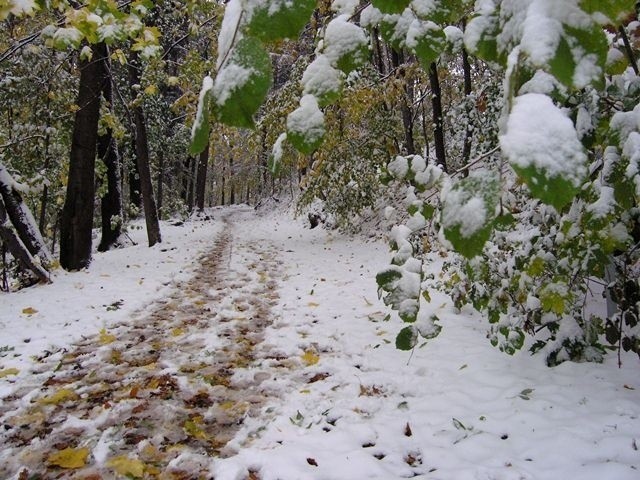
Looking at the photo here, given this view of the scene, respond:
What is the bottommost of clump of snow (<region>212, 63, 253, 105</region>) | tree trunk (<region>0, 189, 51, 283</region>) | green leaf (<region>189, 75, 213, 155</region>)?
tree trunk (<region>0, 189, 51, 283</region>)

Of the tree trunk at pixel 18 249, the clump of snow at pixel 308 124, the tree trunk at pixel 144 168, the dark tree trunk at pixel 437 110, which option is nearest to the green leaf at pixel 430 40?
the clump of snow at pixel 308 124

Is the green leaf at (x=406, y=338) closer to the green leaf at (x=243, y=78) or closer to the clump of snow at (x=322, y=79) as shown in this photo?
the clump of snow at (x=322, y=79)

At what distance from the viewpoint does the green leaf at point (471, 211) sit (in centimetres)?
57

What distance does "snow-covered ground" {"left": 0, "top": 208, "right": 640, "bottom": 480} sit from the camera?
246 centimetres

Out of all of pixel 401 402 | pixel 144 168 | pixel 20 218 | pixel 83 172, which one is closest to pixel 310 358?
pixel 401 402

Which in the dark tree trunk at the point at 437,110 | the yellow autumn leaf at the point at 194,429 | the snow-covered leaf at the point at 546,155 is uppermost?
the dark tree trunk at the point at 437,110

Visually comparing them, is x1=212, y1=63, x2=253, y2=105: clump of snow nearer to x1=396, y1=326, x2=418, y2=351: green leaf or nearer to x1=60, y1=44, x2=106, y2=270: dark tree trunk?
x1=396, y1=326, x2=418, y2=351: green leaf

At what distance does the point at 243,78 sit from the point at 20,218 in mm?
7842

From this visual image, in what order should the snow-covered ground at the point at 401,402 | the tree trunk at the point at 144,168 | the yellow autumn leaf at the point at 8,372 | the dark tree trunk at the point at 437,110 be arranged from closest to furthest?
the snow-covered ground at the point at 401,402 < the yellow autumn leaf at the point at 8,372 < the dark tree trunk at the point at 437,110 < the tree trunk at the point at 144,168

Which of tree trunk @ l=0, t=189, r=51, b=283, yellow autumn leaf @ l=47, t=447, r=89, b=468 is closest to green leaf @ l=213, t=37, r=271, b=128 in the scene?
yellow autumn leaf @ l=47, t=447, r=89, b=468

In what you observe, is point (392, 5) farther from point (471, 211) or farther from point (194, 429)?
point (194, 429)

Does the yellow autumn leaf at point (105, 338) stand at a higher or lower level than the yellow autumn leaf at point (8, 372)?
higher

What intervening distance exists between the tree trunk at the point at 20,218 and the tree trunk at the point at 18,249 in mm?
135

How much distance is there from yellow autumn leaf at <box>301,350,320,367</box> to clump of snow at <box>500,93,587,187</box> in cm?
374
